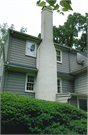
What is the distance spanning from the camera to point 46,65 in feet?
35.2

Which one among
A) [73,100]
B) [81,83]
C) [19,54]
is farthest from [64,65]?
[19,54]

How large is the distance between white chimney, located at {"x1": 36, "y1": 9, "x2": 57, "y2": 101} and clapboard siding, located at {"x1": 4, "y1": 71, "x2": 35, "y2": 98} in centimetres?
111

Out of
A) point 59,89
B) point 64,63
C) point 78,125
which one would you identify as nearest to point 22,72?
point 59,89

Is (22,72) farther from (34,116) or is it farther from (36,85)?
(34,116)

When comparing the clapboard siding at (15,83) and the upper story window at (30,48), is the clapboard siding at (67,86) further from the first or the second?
the upper story window at (30,48)

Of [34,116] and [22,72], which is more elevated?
[22,72]

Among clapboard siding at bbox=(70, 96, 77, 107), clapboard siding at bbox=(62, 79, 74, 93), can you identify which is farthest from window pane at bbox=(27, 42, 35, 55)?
clapboard siding at bbox=(70, 96, 77, 107)

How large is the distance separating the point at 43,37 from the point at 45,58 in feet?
7.56

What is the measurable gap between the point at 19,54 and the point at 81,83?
655 cm

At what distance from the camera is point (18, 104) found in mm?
4566

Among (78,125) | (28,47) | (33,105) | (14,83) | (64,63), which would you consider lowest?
(78,125)

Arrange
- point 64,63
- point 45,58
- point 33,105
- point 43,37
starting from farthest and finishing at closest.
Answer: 1. point 64,63
2. point 43,37
3. point 45,58
4. point 33,105

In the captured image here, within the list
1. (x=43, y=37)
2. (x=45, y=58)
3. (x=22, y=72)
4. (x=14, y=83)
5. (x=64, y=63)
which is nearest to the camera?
(x=14, y=83)

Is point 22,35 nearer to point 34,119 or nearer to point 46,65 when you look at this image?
point 46,65
